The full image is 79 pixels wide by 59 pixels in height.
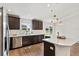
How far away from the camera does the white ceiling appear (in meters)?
2.31

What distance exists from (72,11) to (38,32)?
86 centimetres

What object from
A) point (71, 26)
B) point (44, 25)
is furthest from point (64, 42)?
point (44, 25)

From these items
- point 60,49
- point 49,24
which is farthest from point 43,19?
point 60,49

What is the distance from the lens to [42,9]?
2.38 meters

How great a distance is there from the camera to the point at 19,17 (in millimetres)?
2432

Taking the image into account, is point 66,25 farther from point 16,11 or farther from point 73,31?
point 16,11

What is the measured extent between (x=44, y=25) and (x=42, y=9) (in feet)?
1.16

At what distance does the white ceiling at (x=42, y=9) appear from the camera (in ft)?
7.59

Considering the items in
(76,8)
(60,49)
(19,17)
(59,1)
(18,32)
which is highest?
(59,1)

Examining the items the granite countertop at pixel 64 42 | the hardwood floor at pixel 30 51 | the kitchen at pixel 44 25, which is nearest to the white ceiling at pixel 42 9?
the kitchen at pixel 44 25

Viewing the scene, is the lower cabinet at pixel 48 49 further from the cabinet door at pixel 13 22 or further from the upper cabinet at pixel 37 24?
the cabinet door at pixel 13 22

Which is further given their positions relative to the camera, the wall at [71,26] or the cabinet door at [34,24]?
the cabinet door at [34,24]

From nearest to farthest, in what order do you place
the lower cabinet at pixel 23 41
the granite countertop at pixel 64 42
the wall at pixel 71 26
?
the wall at pixel 71 26 < the granite countertop at pixel 64 42 < the lower cabinet at pixel 23 41

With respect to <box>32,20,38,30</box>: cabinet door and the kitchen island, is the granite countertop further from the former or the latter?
<box>32,20,38,30</box>: cabinet door
